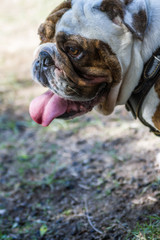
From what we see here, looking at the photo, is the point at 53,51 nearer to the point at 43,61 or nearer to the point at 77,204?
the point at 43,61

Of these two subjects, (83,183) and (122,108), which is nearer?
(83,183)

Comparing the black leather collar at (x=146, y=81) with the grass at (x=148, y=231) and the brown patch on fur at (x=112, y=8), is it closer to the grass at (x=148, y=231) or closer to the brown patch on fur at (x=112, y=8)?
the brown patch on fur at (x=112, y=8)

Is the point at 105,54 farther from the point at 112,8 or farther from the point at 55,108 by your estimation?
the point at 55,108

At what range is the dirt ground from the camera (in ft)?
8.99

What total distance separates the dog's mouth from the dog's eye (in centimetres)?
39

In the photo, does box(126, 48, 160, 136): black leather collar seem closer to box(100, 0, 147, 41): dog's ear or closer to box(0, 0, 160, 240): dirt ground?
box(100, 0, 147, 41): dog's ear

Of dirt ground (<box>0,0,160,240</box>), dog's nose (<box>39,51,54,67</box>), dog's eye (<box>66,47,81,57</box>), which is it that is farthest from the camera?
dirt ground (<box>0,0,160,240</box>)

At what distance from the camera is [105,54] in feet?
7.45

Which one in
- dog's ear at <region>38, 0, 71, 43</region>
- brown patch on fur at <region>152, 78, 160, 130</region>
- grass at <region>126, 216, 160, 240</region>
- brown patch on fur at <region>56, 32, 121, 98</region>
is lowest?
grass at <region>126, 216, 160, 240</region>

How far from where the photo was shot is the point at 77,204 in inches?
121

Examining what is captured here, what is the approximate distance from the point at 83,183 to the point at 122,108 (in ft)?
5.09

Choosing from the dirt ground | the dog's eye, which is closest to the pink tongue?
the dog's eye

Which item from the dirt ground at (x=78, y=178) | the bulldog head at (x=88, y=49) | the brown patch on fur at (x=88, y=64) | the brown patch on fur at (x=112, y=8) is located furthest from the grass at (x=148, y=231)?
the brown patch on fur at (x=112, y=8)

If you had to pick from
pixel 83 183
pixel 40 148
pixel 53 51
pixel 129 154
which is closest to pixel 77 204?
pixel 83 183
